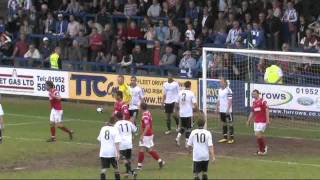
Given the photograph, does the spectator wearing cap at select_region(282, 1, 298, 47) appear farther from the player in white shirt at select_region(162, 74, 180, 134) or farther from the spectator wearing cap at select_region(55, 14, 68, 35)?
the spectator wearing cap at select_region(55, 14, 68, 35)

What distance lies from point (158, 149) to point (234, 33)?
1056 cm

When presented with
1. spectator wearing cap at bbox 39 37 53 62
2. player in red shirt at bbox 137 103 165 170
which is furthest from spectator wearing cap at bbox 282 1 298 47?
player in red shirt at bbox 137 103 165 170

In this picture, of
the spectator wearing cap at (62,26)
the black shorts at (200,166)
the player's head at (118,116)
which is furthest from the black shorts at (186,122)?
the spectator wearing cap at (62,26)

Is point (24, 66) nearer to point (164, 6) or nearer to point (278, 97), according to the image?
point (164, 6)

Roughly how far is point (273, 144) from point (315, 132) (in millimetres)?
3466

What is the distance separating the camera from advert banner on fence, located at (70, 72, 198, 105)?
39.6 metres

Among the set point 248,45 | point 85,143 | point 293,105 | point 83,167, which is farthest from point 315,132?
point 83,167

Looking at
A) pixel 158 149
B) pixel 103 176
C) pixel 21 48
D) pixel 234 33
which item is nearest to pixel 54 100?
pixel 158 149

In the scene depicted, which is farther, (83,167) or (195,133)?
(83,167)

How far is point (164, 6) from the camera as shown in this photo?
144 ft

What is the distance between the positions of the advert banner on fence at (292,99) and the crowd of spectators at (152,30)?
5.78 feet

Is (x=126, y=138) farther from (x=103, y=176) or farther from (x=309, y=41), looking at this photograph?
(x=309, y=41)

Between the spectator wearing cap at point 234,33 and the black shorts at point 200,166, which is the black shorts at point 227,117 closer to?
the spectator wearing cap at point 234,33

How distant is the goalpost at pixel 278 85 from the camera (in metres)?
35.5
